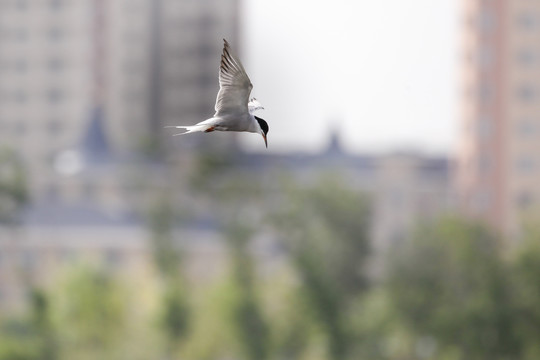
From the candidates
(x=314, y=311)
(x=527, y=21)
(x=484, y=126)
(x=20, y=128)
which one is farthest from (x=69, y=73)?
(x=314, y=311)

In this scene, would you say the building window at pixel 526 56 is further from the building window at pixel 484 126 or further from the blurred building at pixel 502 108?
the building window at pixel 484 126

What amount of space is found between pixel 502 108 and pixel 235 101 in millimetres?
132607

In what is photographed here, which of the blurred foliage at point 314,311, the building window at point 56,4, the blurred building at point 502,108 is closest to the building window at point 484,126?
the blurred building at point 502,108

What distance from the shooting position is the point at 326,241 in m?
123

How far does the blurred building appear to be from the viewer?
495ft

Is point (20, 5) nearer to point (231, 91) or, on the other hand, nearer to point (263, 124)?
point (231, 91)

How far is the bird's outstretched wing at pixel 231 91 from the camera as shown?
1919 cm

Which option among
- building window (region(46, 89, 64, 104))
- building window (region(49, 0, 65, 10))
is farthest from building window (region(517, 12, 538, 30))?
building window (region(46, 89, 64, 104))

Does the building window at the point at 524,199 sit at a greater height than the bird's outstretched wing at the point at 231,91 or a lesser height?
lesser

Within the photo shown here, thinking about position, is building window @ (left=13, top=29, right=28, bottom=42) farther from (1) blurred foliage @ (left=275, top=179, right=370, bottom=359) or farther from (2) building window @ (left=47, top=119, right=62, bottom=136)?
(1) blurred foliage @ (left=275, top=179, right=370, bottom=359)

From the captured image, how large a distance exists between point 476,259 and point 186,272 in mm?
32372

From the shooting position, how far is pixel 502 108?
150375 millimetres

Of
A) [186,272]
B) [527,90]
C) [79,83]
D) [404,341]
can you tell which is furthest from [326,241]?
[79,83]

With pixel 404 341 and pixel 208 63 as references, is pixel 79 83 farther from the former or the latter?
pixel 404 341
